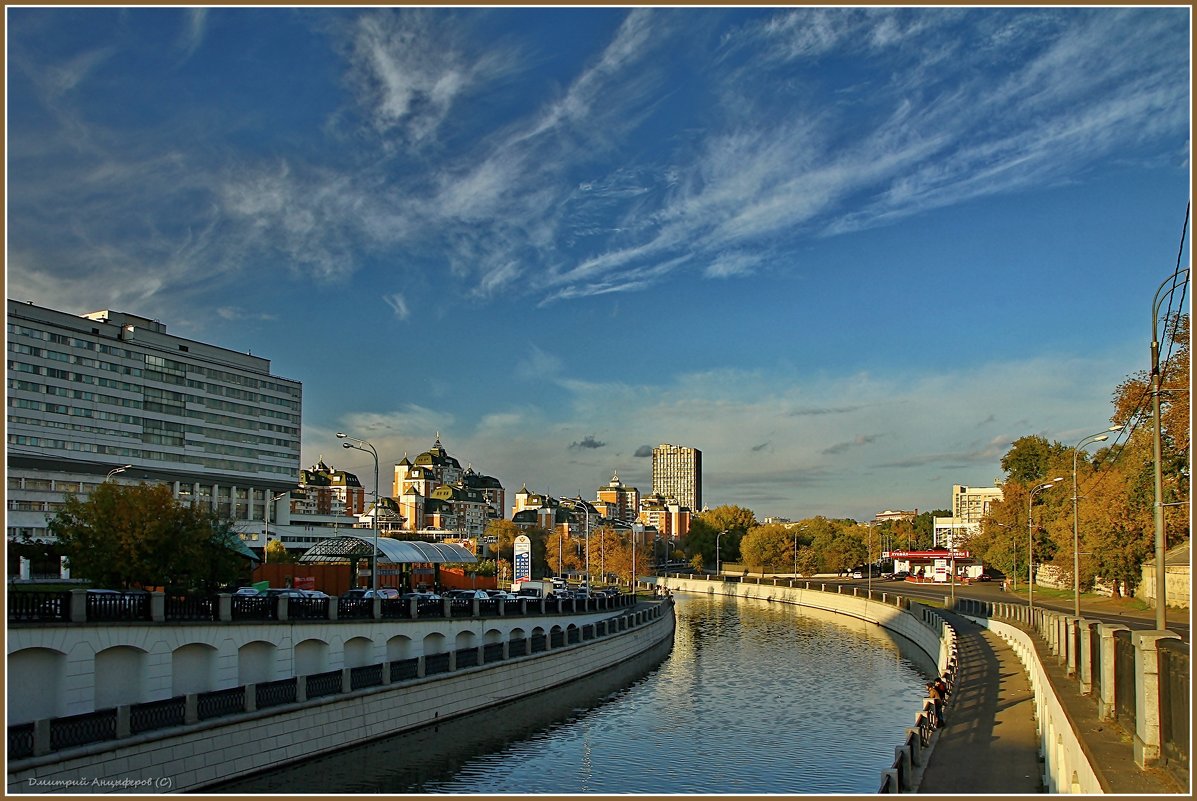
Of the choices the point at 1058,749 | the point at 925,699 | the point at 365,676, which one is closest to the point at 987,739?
the point at 925,699

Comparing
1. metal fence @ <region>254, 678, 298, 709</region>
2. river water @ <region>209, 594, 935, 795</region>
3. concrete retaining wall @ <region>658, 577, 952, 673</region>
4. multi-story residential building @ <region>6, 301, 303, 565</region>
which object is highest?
multi-story residential building @ <region>6, 301, 303, 565</region>

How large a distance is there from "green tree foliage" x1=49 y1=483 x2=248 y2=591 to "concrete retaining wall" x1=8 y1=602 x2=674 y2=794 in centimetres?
1438

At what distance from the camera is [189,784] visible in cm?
2558

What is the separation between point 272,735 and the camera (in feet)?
95.4

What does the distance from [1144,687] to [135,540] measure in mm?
39409

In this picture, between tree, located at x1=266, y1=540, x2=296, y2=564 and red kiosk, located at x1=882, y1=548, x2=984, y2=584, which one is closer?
tree, located at x1=266, y1=540, x2=296, y2=564

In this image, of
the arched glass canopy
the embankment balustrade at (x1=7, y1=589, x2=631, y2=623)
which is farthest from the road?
the arched glass canopy

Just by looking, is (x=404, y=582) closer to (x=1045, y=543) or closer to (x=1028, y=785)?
(x=1028, y=785)

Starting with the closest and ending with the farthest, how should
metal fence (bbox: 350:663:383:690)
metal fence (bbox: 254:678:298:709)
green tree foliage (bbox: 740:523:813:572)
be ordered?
Result: 1. metal fence (bbox: 254:678:298:709)
2. metal fence (bbox: 350:663:383:690)
3. green tree foliage (bbox: 740:523:813:572)

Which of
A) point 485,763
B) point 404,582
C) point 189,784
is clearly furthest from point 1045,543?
Result: point 189,784

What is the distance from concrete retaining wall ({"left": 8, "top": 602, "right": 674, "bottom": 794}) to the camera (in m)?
22.7

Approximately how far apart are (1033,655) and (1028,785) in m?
16.4

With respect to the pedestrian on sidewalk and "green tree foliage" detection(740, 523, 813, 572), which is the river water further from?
"green tree foliage" detection(740, 523, 813, 572)

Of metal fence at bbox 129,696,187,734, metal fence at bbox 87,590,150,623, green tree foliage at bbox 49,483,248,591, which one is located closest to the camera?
metal fence at bbox 129,696,187,734
